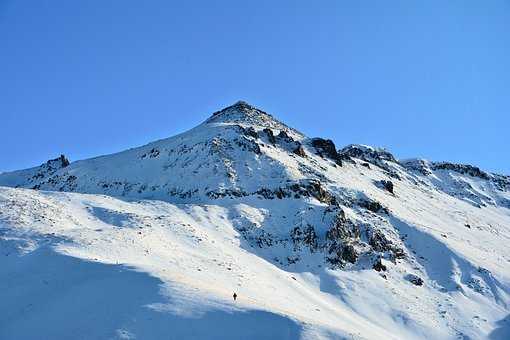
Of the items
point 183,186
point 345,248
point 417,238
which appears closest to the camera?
point 345,248

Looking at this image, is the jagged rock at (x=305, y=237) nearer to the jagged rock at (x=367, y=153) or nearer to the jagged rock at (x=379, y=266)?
A: the jagged rock at (x=379, y=266)

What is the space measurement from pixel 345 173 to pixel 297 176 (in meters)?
14.3

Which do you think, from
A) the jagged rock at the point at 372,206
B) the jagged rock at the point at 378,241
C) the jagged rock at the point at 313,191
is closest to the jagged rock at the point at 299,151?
the jagged rock at the point at 313,191

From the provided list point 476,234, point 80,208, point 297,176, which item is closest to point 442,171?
point 476,234

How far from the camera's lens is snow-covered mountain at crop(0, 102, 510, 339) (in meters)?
30.9

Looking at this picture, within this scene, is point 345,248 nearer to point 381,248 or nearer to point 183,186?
point 381,248

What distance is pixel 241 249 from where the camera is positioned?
52.8 meters

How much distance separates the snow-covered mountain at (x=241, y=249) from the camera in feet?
101

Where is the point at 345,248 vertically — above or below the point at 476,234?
below

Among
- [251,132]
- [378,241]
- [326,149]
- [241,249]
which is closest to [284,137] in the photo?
[251,132]

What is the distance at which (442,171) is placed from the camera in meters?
130

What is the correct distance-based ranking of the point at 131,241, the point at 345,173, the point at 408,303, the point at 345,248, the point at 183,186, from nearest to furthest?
the point at 131,241 < the point at 408,303 < the point at 345,248 < the point at 183,186 < the point at 345,173

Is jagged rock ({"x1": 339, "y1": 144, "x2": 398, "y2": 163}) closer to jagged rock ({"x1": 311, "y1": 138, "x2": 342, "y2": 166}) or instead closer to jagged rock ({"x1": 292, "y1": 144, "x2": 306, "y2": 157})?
jagged rock ({"x1": 311, "y1": 138, "x2": 342, "y2": 166})

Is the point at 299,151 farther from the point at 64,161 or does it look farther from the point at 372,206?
the point at 64,161
